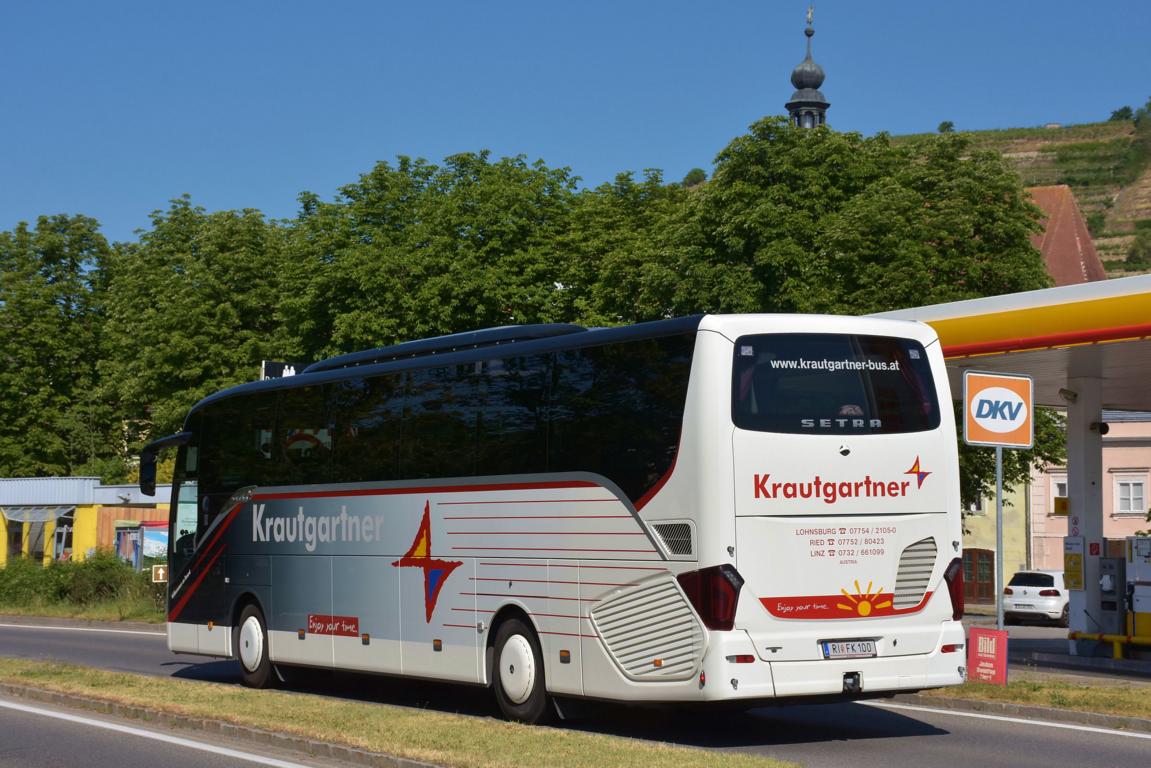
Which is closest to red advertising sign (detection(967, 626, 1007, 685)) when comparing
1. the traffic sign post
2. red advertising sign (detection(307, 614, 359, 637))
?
the traffic sign post

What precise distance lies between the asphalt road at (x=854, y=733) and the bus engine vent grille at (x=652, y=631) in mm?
773

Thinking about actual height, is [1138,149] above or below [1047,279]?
above

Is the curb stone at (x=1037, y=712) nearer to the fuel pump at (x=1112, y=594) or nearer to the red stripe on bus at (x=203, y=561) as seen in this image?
the fuel pump at (x=1112, y=594)

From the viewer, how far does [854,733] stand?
13.5m

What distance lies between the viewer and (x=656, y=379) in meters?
12.8

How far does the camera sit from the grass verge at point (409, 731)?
420 inches

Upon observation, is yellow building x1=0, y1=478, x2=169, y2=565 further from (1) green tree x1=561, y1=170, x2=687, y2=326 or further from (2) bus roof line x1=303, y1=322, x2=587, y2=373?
(2) bus roof line x1=303, y1=322, x2=587, y2=373

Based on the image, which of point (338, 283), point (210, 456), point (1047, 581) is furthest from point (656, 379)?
point (338, 283)

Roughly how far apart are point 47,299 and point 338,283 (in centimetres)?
2421

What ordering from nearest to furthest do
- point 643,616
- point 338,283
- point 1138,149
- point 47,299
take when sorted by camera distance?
point 643,616
point 338,283
point 47,299
point 1138,149

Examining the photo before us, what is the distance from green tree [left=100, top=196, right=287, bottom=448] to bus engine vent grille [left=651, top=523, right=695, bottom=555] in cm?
4275

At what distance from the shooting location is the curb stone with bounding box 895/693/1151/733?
13398 mm

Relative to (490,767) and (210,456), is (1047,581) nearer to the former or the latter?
(210,456)

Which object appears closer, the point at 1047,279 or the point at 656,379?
the point at 656,379
